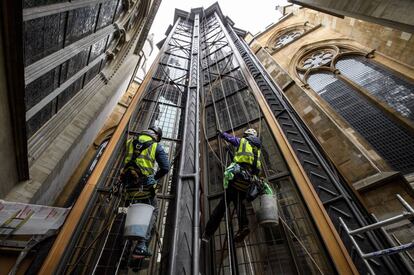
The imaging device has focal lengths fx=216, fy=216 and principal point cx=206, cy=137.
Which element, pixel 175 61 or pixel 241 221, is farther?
pixel 175 61

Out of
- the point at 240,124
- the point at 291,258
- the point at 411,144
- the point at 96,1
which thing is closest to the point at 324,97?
the point at 411,144

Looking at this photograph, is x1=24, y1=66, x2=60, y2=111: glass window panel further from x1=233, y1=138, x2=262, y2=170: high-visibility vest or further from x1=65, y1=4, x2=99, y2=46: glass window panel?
x1=233, y1=138, x2=262, y2=170: high-visibility vest

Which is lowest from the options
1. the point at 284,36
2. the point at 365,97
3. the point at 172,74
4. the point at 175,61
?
the point at 365,97

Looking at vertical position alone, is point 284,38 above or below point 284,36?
below

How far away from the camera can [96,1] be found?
5.82 metres

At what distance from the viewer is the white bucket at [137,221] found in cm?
269

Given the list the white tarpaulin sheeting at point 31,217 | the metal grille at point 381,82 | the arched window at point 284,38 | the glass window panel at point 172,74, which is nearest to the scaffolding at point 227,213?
the white tarpaulin sheeting at point 31,217

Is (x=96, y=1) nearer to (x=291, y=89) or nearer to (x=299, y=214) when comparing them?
(x=299, y=214)

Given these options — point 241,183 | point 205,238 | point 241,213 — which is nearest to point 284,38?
point 241,183

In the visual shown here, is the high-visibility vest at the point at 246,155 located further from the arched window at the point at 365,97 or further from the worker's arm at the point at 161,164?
the arched window at the point at 365,97

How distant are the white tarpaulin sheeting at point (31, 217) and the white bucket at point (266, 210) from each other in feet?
14.8

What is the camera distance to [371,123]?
A: 9352 mm

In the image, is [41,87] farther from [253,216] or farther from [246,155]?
[253,216]

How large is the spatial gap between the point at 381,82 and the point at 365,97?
0.99m
